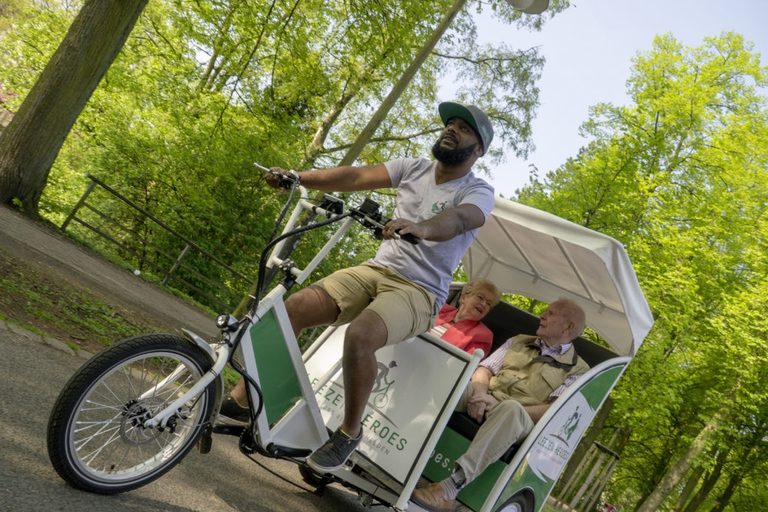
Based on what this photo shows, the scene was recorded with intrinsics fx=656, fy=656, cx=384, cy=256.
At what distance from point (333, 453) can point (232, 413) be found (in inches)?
23.6

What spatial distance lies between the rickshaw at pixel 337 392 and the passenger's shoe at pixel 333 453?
0.12 m

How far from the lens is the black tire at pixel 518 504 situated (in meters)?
4.31

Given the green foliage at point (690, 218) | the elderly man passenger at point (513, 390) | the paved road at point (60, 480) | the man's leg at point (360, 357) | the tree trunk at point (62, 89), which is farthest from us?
the green foliage at point (690, 218)

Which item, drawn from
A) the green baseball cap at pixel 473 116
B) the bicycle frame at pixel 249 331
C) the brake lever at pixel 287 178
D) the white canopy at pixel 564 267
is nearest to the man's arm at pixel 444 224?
the bicycle frame at pixel 249 331

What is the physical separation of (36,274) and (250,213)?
10056mm

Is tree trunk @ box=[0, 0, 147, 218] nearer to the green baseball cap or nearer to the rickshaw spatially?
the rickshaw

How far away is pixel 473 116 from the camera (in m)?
3.78

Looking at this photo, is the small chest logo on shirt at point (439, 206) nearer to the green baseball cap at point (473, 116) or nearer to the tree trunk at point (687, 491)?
the green baseball cap at point (473, 116)

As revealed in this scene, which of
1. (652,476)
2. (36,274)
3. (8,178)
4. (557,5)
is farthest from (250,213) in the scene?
(652,476)

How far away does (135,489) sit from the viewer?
3.03 metres

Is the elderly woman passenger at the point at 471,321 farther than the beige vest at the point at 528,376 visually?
Yes

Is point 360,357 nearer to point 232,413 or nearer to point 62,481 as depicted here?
point 232,413

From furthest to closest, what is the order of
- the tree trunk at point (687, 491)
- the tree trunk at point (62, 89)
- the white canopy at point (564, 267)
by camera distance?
the tree trunk at point (687, 491), the tree trunk at point (62, 89), the white canopy at point (564, 267)

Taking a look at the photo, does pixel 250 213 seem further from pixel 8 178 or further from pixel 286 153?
pixel 8 178
